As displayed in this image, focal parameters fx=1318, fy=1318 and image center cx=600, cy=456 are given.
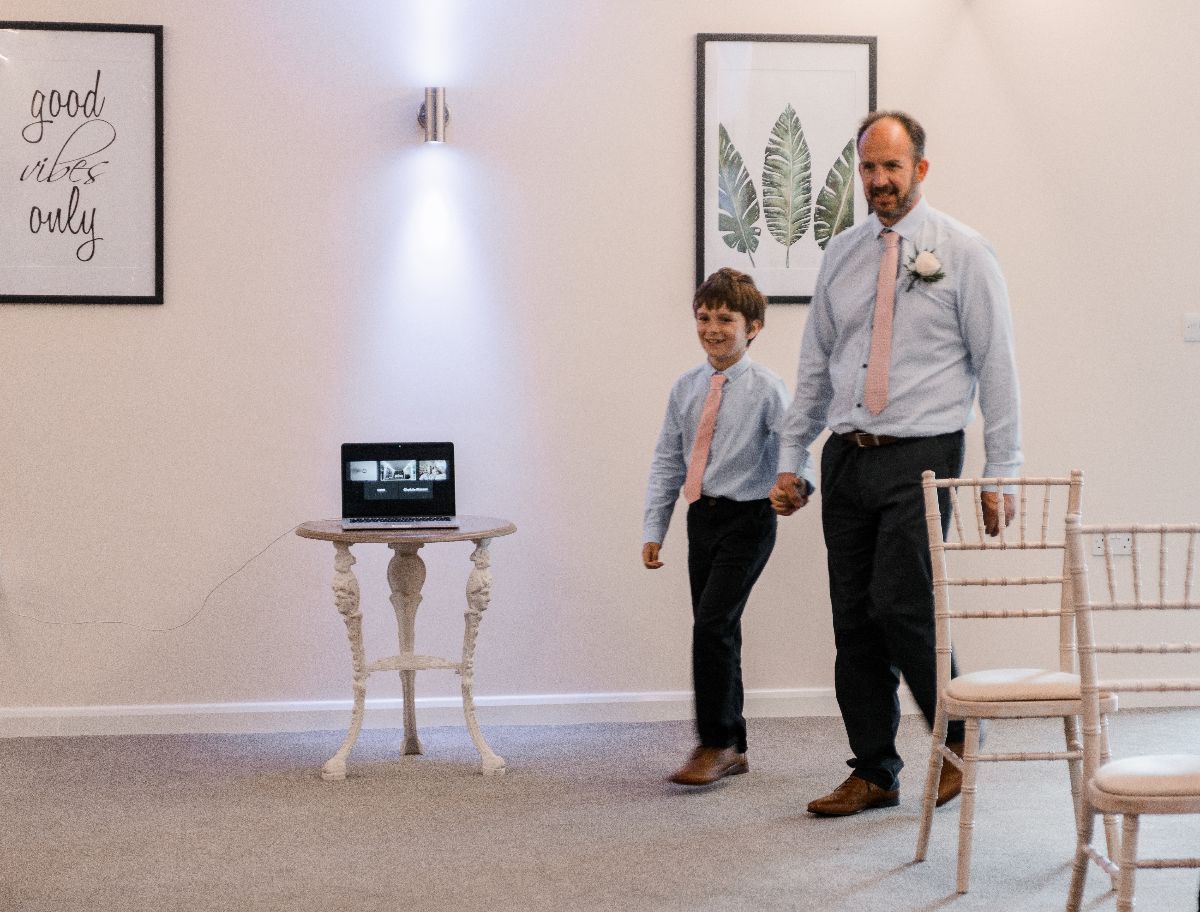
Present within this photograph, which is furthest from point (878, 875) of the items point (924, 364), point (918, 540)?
point (924, 364)

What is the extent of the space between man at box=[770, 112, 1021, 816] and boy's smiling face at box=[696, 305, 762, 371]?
0.97ft

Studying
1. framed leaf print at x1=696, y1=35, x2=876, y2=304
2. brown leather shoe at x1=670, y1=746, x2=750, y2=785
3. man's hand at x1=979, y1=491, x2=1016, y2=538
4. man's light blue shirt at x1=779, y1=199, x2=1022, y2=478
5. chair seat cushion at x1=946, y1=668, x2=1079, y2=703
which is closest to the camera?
chair seat cushion at x1=946, y1=668, x2=1079, y2=703

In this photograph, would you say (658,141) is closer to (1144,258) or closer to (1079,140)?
(1079,140)

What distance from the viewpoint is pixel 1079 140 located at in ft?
14.0

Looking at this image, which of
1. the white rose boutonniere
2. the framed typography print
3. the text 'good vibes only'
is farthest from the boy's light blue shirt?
the text 'good vibes only'

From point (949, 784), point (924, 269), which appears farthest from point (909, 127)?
point (949, 784)

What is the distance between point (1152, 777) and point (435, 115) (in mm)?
2878

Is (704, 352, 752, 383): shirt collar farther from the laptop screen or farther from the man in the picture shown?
the laptop screen

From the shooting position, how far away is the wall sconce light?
13.0ft

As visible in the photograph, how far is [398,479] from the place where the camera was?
371 cm

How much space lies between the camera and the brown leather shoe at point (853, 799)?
303 cm

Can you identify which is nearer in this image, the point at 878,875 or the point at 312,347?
the point at 878,875

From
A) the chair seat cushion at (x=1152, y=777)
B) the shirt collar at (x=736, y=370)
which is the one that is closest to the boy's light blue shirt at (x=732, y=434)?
the shirt collar at (x=736, y=370)

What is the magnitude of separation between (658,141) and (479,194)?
0.59 metres
